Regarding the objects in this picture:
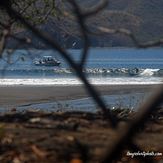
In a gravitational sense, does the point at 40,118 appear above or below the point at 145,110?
below

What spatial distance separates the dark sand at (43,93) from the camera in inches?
1129

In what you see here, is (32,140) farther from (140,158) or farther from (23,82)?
(23,82)

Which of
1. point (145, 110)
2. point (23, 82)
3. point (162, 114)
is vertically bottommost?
point (23, 82)

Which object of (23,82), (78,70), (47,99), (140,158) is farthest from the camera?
(23,82)

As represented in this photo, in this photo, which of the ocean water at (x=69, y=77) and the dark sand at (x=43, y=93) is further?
the dark sand at (x=43, y=93)

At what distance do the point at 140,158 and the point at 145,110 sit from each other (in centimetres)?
193

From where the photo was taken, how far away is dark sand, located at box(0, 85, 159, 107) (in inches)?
1129

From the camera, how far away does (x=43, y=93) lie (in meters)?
32.8

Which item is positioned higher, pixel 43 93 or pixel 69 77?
pixel 43 93

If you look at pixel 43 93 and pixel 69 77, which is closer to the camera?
pixel 43 93

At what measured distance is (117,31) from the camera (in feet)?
18.9

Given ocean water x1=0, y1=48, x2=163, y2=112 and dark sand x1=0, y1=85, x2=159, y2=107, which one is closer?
ocean water x1=0, y1=48, x2=163, y2=112

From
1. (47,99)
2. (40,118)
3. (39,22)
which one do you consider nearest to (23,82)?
(47,99)

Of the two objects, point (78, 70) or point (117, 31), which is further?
point (117, 31)
